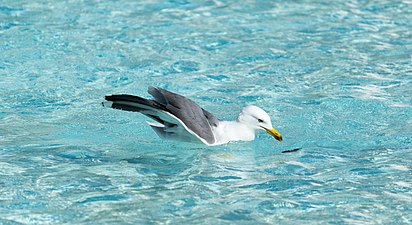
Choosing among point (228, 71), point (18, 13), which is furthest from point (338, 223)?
point (18, 13)

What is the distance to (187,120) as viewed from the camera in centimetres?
598

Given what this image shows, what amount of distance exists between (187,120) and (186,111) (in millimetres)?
62

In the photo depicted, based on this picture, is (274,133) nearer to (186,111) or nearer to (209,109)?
(186,111)

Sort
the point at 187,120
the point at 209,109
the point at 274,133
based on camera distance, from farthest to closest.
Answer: the point at 209,109 → the point at 274,133 → the point at 187,120

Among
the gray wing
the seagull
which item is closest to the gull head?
the seagull

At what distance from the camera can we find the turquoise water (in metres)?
5.21

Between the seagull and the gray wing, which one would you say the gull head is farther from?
the gray wing

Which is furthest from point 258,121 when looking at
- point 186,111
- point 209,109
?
point 209,109

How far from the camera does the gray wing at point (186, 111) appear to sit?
5941mm

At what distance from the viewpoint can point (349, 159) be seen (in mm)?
6090

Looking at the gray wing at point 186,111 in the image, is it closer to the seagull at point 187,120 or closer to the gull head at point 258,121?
the seagull at point 187,120

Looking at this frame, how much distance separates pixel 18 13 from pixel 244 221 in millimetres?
6183

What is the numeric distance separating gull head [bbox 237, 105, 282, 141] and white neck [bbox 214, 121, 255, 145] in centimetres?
4

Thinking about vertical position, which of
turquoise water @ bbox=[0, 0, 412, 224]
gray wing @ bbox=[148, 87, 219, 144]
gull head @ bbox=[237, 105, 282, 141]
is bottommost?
turquoise water @ bbox=[0, 0, 412, 224]
